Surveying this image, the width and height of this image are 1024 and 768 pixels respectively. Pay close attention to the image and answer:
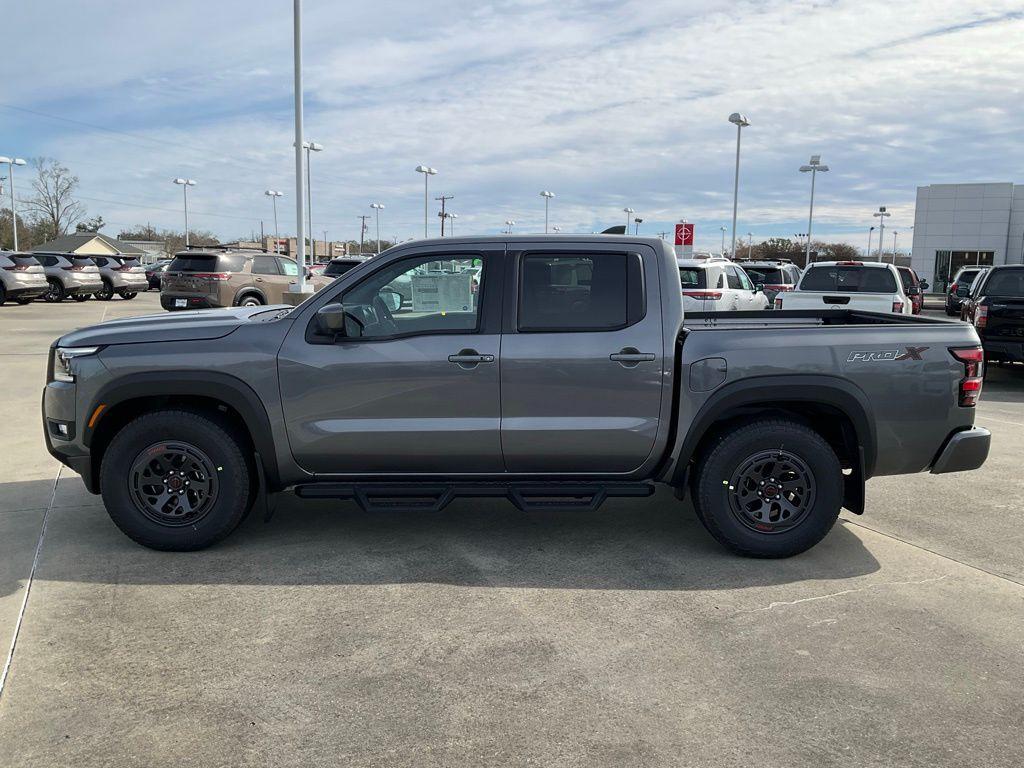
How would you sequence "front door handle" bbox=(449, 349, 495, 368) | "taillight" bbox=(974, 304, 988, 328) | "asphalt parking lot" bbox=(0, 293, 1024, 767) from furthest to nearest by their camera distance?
"taillight" bbox=(974, 304, 988, 328)
"front door handle" bbox=(449, 349, 495, 368)
"asphalt parking lot" bbox=(0, 293, 1024, 767)

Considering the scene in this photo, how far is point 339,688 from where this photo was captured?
3.45m

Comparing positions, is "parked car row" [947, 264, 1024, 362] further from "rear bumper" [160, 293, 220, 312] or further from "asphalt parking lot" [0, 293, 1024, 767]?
"rear bumper" [160, 293, 220, 312]

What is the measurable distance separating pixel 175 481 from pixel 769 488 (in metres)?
3.44

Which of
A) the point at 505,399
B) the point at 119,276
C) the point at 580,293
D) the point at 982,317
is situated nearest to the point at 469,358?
the point at 505,399

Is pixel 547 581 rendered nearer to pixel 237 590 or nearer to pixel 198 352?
pixel 237 590

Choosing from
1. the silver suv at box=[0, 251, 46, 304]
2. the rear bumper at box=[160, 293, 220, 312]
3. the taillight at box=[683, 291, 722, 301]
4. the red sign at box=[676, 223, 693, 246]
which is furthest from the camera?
the silver suv at box=[0, 251, 46, 304]

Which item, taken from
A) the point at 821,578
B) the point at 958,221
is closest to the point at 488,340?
the point at 821,578

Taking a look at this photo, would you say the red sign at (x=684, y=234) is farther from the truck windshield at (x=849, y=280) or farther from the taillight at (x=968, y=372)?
the taillight at (x=968, y=372)

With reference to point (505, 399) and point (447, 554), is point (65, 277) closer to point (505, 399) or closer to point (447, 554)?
point (447, 554)

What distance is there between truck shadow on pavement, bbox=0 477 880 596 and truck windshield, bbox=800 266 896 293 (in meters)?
9.09

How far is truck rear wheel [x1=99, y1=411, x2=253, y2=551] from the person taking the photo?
4.82m

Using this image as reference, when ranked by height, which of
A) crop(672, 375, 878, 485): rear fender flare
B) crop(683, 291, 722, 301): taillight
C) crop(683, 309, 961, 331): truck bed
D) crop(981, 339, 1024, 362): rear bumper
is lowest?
crop(981, 339, 1024, 362): rear bumper

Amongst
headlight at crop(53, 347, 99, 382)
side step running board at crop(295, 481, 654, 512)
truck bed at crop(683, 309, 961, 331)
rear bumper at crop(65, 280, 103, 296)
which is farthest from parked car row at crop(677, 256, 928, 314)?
rear bumper at crop(65, 280, 103, 296)

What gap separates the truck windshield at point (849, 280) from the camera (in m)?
13.7
